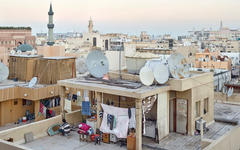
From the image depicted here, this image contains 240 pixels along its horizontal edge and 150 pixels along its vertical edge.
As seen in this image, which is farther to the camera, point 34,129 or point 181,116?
point 181,116

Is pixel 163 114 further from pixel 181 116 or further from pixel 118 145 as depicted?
pixel 118 145

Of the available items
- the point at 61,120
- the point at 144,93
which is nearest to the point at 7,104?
the point at 61,120

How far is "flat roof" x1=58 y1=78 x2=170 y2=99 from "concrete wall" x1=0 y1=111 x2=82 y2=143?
6.98 feet

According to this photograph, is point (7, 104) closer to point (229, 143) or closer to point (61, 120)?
point (61, 120)

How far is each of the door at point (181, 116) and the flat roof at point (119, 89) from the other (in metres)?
1.44

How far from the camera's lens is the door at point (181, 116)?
14.9 meters

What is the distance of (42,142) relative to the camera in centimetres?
1400

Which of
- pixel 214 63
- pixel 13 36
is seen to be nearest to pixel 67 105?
pixel 214 63

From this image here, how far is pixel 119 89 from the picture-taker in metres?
13.2

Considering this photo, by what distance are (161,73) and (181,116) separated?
2762 millimetres

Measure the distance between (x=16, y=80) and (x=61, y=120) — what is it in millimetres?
10801

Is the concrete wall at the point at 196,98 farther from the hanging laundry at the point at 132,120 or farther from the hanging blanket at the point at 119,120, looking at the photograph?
the hanging blanket at the point at 119,120

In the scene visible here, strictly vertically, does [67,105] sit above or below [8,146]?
above

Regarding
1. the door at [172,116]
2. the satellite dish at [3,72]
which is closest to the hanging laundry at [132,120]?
the door at [172,116]
